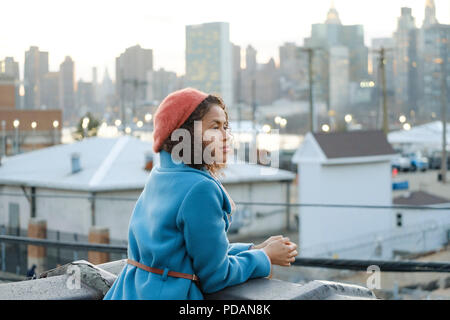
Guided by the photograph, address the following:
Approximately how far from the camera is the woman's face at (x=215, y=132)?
180 centimetres

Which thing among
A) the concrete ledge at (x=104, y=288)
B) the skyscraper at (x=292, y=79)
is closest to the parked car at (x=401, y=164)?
the skyscraper at (x=292, y=79)

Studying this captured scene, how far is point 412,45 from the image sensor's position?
7606 cm

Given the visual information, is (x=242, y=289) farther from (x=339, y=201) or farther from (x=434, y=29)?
(x=434, y=29)

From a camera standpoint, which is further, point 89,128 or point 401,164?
point 89,128

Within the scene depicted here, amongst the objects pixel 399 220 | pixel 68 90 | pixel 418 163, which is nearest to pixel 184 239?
pixel 399 220

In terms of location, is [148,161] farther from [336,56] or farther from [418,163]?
[336,56]

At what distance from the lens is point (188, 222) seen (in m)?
1.63

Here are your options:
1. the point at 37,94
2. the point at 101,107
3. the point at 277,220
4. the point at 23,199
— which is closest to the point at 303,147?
the point at 277,220

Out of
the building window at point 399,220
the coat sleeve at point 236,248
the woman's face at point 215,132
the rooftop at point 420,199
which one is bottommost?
the building window at point 399,220

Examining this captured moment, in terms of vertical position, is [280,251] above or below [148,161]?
above

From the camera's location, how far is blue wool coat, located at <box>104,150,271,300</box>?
5.37 feet

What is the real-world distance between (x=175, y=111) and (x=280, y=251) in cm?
51

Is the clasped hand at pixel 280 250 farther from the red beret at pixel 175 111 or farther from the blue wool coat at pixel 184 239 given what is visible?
the red beret at pixel 175 111

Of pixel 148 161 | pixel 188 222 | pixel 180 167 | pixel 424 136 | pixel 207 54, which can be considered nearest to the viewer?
pixel 188 222
